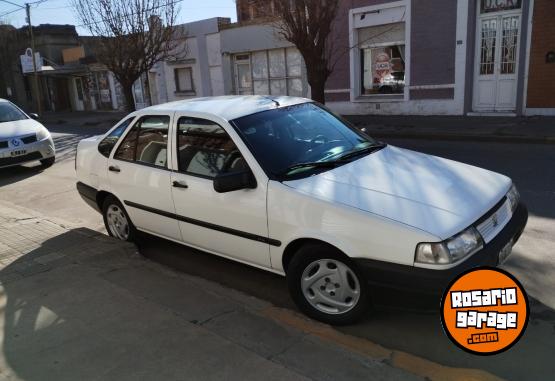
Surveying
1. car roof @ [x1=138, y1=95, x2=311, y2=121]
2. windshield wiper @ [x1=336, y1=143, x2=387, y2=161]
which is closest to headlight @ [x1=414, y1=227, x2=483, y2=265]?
windshield wiper @ [x1=336, y1=143, x2=387, y2=161]

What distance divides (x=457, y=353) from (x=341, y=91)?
51.1 ft

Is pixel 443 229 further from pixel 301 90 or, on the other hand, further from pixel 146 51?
pixel 146 51

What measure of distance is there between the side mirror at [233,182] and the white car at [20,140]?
8273mm

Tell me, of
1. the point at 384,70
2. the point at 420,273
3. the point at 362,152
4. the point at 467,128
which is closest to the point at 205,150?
the point at 362,152

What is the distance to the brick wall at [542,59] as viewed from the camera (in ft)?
41.9

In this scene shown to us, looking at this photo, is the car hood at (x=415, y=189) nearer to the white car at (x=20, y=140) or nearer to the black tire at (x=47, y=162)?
the white car at (x=20, y=140)

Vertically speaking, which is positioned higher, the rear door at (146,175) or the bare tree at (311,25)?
the bare tree at (311,25)

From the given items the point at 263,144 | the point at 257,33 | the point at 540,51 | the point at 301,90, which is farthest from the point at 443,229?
the point at 257,33

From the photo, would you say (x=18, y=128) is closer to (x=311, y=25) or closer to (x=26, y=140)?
(x=26, y=140)

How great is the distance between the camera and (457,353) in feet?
10.2

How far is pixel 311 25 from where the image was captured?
13.2 meters

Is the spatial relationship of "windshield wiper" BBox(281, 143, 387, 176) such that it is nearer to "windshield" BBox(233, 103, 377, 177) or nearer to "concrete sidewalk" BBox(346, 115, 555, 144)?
"windshield" BBox(233, 103, 377, 177)

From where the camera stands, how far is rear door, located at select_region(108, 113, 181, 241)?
4.65m

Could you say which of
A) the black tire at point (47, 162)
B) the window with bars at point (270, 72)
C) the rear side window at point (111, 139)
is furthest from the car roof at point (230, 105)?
the window with bars at point (270, 72)
